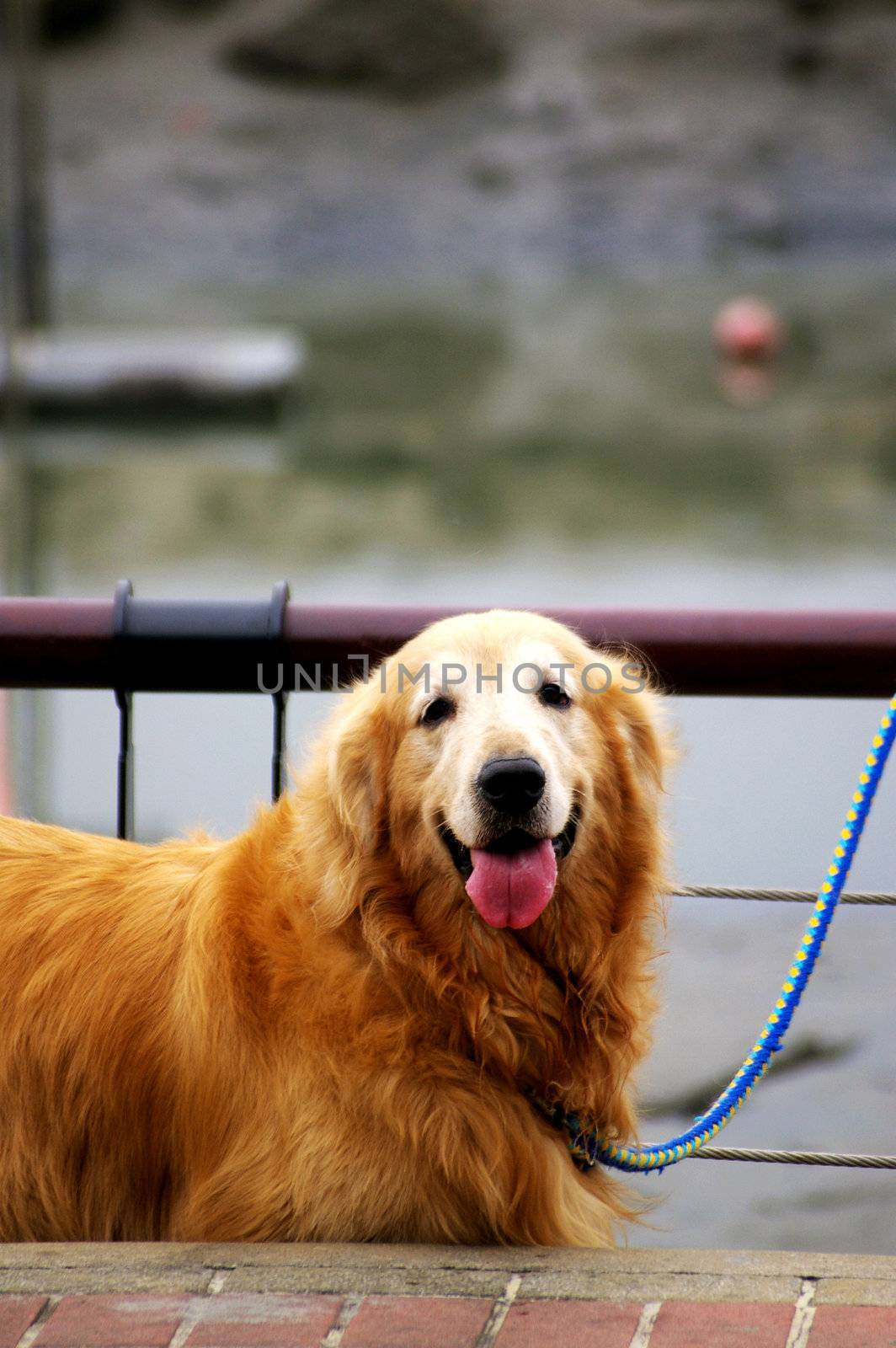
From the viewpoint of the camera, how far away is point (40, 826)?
8.82 feet

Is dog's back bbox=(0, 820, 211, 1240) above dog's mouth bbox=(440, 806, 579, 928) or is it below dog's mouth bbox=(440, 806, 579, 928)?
below

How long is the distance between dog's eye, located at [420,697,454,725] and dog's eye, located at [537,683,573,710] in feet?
0.48

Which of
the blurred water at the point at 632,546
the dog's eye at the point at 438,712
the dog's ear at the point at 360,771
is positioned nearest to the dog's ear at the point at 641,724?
the blurred water at the point at 632,546

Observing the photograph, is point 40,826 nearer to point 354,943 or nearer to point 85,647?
point 85,647

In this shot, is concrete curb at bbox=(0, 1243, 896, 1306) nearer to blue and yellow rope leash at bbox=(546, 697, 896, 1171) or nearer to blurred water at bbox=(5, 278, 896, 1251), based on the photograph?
blue and yellow rope leash at bbox=(546, 697, 896, 1171)

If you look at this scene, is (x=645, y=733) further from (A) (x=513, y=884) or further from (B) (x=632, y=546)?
(B) (x=632, y=546)

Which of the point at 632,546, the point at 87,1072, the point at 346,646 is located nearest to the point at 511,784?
the point at 346,646

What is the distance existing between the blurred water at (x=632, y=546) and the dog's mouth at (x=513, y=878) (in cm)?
38

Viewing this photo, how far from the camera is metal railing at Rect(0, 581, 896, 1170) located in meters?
2.52

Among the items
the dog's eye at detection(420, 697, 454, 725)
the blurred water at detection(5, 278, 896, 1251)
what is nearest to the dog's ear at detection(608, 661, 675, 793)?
the blurred water at detection(5, 278, 896, 1251)

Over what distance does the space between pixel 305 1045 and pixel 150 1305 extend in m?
0.45

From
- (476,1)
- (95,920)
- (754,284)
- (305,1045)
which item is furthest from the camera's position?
(476,1)

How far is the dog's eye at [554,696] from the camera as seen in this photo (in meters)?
2.44

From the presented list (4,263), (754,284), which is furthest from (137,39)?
(4,263)
